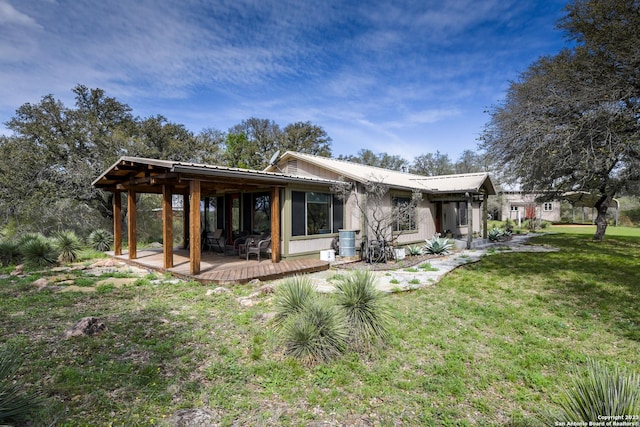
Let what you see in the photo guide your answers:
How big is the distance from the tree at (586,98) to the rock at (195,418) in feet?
28.1

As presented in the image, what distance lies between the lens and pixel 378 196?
10492 mm

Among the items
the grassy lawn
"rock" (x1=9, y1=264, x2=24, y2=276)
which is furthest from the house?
the grassy lawn

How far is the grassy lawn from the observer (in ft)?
9.20

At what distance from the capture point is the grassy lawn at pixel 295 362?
2805 mm

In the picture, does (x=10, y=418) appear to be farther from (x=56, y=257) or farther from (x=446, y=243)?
(x=446, y=243)

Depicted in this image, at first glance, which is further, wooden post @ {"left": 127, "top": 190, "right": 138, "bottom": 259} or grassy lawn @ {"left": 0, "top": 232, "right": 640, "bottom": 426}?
wooden post @ {"left": 127, "top": 190, "right": 138, "bottom": 259}

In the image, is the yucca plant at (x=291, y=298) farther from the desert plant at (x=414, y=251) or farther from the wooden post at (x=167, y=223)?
the desert plant at (x=414, y=251)

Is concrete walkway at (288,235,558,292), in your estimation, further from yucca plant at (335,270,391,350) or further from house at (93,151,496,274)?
house at (93,151,496,274)

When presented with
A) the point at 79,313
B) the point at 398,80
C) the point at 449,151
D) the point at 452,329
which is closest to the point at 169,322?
the point at 79,313

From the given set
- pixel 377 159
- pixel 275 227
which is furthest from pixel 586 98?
pixel 377 159

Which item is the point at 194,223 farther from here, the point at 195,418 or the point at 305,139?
the point at 305,139

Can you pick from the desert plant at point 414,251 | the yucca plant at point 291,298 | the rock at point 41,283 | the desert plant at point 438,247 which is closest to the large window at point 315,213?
the desert plant at point 414,251

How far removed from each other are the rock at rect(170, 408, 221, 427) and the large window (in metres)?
6.99

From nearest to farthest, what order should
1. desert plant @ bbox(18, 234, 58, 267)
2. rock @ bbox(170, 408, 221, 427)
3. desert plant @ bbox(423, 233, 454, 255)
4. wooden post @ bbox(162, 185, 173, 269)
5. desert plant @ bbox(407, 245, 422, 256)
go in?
1. rock @ bbox(170, 408, 221, 427)
2. wooden post @ bbox(162, 185, 173, 269)
3. desert plant @ bbox(18, 234, 58, 267)
4. desert plant @ bbox(407, 245, 422, 256)
5. desert plant @ bbox(423, 233, 454, 255)
